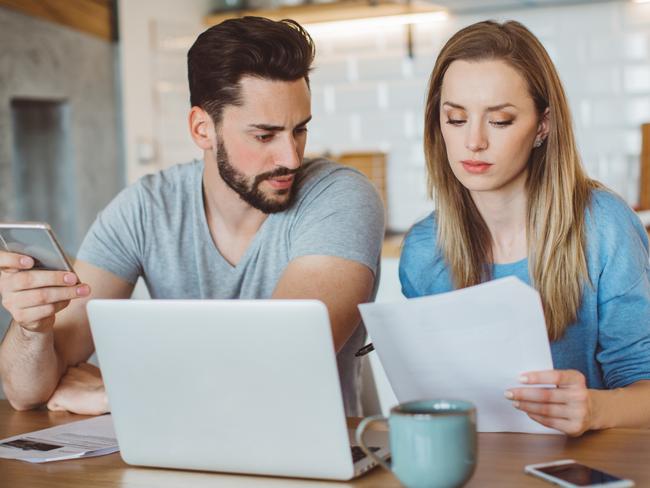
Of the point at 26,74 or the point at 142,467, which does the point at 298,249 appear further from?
the point at 26,74

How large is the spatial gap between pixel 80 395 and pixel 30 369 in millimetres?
92

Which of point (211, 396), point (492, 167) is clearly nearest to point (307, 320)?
point (211, 396)

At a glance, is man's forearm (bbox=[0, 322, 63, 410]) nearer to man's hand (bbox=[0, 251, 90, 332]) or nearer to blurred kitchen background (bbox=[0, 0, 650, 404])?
man's hand (bbox=[0, 251, 90, 332])

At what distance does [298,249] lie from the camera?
1.55 meters

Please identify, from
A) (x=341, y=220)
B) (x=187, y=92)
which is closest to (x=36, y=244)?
(x=341, y=220)

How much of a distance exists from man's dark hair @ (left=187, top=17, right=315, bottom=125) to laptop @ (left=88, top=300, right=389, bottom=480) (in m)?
0.74

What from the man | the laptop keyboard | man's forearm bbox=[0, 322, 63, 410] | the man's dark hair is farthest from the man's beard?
the laptop keyboard

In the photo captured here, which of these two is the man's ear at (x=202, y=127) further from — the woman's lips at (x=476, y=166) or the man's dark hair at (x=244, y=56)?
the woman's lips at (x=476, y=166)

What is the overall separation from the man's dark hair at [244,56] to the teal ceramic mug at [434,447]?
0.94m

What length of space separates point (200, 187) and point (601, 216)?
0.78 meters

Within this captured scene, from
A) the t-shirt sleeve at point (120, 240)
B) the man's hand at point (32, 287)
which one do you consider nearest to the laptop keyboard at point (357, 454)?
the man's hand at point (32, 287)

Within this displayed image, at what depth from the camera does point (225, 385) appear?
3.27 feet

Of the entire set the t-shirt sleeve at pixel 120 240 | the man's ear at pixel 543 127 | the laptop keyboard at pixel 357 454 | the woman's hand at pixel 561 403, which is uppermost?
the man's ear at pixel 543 127

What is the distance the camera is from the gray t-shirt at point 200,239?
167cm
